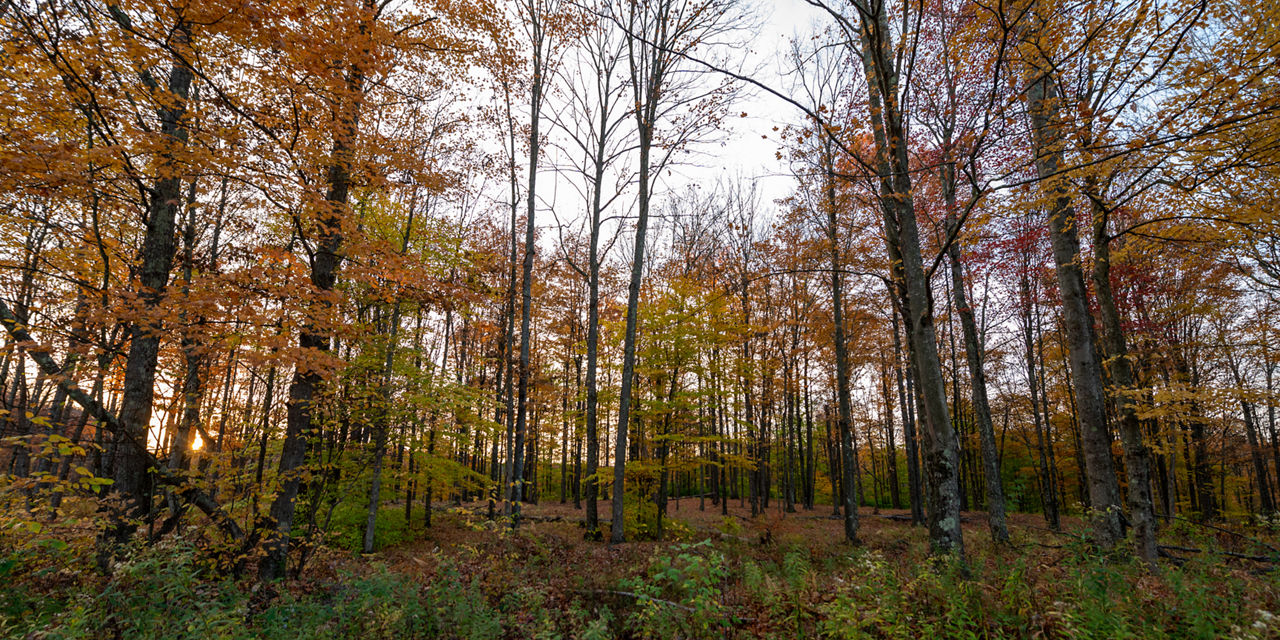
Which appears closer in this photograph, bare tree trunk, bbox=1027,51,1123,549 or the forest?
the forest

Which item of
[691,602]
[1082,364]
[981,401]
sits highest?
[1082,364]

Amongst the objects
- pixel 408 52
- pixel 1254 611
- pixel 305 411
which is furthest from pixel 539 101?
pixel 1254 611

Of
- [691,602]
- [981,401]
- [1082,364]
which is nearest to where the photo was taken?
[691,602]

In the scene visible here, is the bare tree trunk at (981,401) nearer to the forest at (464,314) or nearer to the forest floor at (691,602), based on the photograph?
the forest at (464,314)

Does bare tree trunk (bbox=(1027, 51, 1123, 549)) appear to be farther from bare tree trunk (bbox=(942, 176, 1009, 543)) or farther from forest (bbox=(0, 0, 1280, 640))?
bare tree trunk (bbox=(942, 176, 1009, 543))

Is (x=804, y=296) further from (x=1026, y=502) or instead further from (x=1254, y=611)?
(x=1026, y=502)

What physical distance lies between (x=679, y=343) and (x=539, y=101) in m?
8.31

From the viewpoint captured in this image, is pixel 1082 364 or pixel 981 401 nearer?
pixel 1082 364

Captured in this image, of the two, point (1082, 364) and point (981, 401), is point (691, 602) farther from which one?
point (981, 401)

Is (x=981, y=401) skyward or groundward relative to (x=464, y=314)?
groundward

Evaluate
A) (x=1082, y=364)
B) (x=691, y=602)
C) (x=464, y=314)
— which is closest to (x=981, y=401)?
(x=1082, y=364)

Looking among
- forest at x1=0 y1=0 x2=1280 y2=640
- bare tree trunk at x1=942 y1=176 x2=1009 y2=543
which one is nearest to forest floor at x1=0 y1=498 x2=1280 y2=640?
forest at x1=0 y1=0 x2=1280 y2=640

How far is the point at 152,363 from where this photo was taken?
21.5 ft

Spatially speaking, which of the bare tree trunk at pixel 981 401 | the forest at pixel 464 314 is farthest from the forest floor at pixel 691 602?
the bare tree trunk at pixel 981 401
